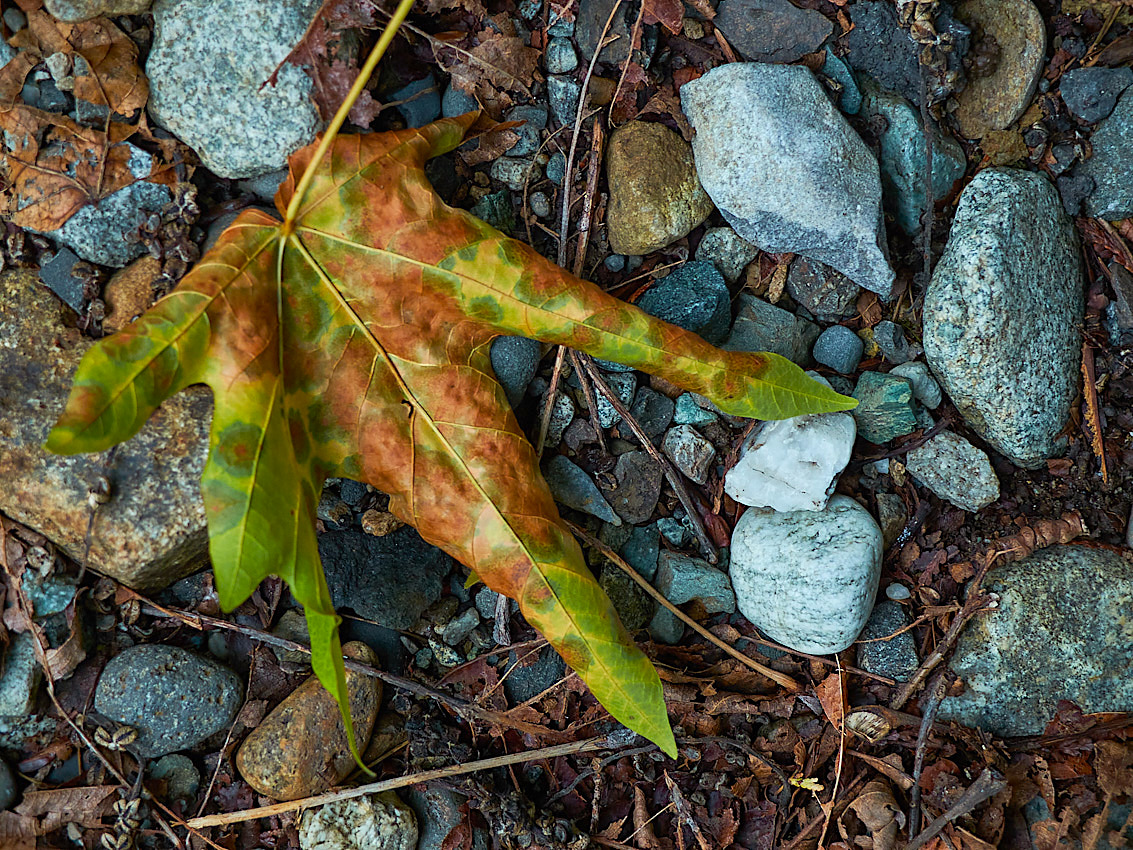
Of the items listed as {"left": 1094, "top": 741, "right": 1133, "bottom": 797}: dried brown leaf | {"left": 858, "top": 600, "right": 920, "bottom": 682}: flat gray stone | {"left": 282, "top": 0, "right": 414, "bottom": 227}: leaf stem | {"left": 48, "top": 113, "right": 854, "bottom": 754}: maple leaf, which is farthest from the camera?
{"left": 858, "top": 600, "right": 920, "bottom": 682}: flat gray stone

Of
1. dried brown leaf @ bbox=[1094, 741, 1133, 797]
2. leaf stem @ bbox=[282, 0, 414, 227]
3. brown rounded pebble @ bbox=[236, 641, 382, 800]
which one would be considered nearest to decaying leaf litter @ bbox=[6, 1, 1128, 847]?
dried brown leaf @ bbox=[1094, 741, 1133, 797]

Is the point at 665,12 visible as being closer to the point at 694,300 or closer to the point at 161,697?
the point at 694,300

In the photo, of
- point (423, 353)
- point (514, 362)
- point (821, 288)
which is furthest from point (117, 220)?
point (821, 288)

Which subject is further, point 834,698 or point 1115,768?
point 834,698

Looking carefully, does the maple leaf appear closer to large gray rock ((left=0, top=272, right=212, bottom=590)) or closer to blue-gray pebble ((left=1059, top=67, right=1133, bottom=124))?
large gray rock ((left=0, top=272, right=212, bottom=590))

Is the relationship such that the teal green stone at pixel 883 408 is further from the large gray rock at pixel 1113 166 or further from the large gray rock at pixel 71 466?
the large gray rock at pixel 71 466

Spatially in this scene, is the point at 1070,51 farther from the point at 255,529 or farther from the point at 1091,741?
the point at 255,529
